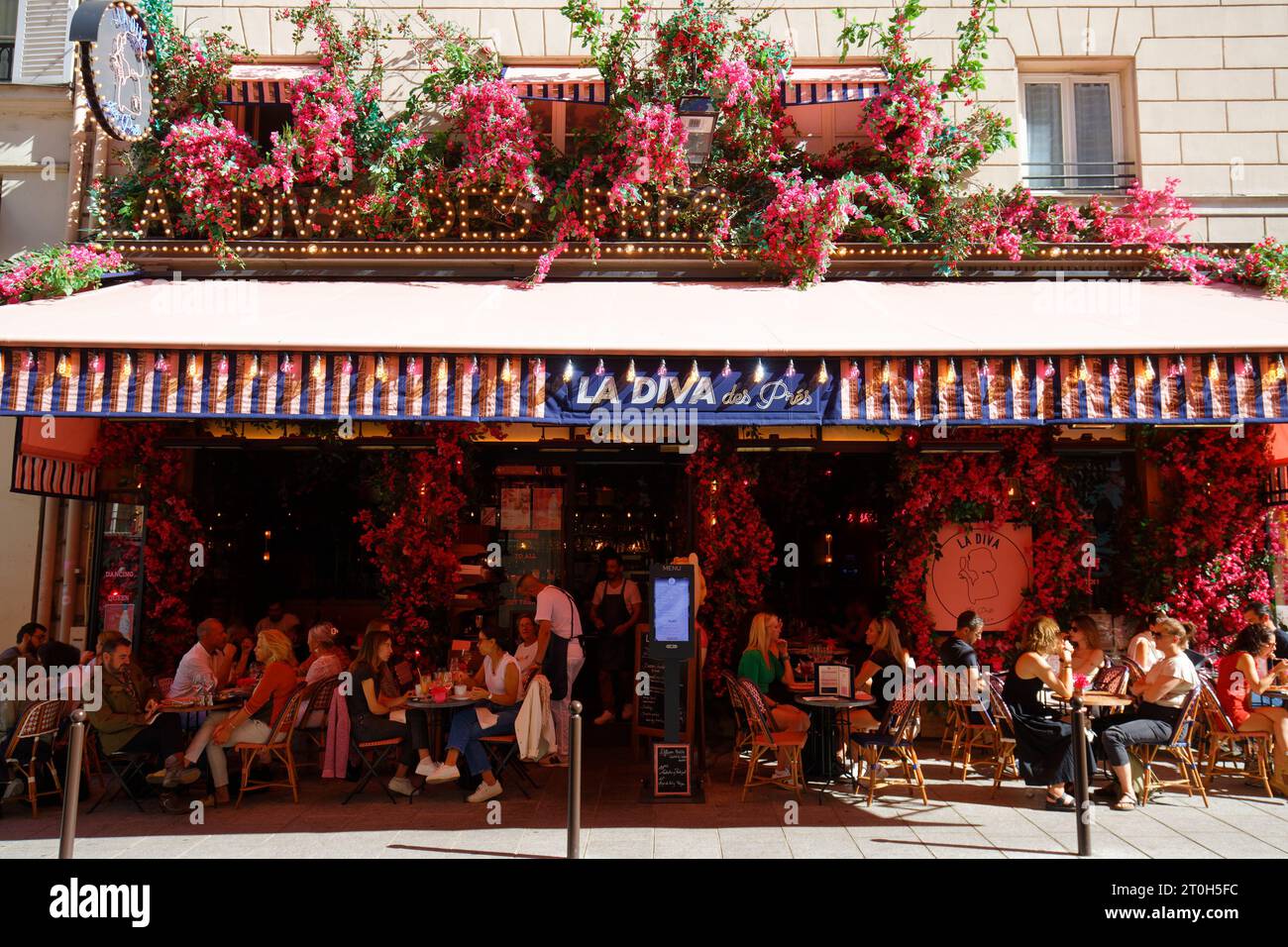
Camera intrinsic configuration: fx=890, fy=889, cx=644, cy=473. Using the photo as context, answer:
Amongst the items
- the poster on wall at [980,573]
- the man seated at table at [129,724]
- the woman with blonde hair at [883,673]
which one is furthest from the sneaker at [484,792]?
the poster on wall at [980,573]

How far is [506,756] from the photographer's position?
7.61m

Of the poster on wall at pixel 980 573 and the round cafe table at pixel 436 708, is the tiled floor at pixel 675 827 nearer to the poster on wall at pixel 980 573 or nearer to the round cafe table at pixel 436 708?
the round cafe table at pixel 436 708

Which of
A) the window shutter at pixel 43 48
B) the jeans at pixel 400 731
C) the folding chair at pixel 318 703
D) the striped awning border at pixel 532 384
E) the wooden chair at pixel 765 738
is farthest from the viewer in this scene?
the window shutter at pixel 43 48

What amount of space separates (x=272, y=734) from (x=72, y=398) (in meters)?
3.11

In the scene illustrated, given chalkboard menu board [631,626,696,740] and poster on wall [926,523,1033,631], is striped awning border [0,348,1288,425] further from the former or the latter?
poster on wall [926,523,1033,631]

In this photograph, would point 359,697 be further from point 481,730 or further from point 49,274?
point 49,274

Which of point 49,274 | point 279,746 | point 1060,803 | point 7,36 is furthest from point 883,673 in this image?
point 7,36

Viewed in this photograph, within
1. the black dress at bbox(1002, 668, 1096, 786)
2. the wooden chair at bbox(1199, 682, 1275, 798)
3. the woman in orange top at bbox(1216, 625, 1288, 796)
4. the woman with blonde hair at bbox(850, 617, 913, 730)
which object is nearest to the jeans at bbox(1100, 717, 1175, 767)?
the black dress at bbox(1002, 668, 1096, 786)

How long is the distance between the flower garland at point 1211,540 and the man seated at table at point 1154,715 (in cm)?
209

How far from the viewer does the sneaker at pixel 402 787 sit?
7559 millimetres

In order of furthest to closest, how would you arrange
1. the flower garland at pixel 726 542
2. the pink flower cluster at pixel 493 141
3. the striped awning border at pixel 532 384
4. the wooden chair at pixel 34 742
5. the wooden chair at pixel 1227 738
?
the flower garland at pixel 726 542 → the pink flower cluster at pixel 493 141 → the wooden chair at pixel 1227 738 → the wooden chair at pixel 34 742 → the striped awning border at pixel 532 384

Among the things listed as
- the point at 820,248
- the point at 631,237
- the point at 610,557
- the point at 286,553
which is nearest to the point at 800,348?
the point at 820,248

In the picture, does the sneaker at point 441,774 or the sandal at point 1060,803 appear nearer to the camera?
the sandal at point 1060,803

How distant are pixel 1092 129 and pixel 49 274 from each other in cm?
1113
